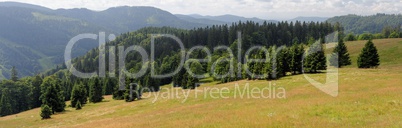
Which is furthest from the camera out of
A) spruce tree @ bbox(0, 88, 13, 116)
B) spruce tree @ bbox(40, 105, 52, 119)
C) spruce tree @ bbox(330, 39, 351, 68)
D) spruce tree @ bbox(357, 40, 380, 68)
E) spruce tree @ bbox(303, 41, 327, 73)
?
spruce tree @ bbox(0, 88, 13, 116)

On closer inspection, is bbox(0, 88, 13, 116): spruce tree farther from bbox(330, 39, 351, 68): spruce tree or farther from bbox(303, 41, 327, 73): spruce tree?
bbox(330, 39, 351, 68): spruce tree

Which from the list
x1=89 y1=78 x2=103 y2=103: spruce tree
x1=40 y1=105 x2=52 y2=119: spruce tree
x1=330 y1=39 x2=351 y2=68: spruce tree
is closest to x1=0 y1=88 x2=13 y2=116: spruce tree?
x1=89 y1=78 x2=103 y2=103: spruce tree

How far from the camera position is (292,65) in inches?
2628

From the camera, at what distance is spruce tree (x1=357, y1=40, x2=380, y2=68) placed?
6868 centimetres

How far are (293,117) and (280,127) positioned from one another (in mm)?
4095

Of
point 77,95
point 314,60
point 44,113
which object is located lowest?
point 44,113

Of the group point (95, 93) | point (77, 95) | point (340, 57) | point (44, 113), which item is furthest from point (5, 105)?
point (340, 57)

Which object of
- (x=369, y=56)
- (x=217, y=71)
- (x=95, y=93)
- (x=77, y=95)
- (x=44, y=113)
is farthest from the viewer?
(x=217, y=71)

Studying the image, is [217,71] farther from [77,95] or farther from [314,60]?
[314,60]

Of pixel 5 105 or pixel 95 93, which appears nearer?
pixel 95 93

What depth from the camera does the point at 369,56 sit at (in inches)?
2729

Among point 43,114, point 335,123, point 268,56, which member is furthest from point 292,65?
point 43,114

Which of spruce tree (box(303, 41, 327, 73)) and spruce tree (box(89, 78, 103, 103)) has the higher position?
spruce tree (box(303, 41, 327, 73))

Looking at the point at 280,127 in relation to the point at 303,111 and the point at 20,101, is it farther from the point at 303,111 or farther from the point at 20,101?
the point at 20,101
